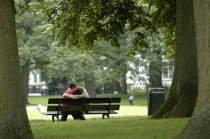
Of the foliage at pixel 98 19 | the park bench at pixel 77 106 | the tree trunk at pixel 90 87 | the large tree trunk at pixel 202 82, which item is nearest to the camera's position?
the large tree trunk at pixel 202 82

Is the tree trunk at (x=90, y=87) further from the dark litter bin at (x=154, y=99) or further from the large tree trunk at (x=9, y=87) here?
the large tree trunk at (x=9, y=87)

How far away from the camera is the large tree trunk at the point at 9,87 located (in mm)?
11086

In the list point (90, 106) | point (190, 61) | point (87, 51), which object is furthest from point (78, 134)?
point (87, 51)

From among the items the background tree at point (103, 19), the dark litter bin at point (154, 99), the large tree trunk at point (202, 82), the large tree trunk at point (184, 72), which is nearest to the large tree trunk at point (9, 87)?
the large tree trunk at point (202, 82)

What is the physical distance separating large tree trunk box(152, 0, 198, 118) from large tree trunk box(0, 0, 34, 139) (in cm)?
517

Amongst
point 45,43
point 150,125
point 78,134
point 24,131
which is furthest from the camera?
point 45,43

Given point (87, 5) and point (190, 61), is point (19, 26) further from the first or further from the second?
point (190, 61)

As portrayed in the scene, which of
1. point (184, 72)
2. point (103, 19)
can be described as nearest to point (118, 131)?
point (184, 72)

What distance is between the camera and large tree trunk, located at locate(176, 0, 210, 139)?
8570 mm

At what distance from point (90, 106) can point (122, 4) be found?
4.05 m

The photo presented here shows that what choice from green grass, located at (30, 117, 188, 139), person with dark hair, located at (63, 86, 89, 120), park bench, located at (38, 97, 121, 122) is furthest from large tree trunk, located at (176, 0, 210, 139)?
person with dark hair, located at (63, 86, 89, 120)

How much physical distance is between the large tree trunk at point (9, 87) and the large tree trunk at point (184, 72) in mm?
5173

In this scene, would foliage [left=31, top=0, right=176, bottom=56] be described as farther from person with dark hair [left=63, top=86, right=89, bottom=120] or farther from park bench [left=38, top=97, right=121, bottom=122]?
park bench [left=38, top=97, right=121, bottom=122]

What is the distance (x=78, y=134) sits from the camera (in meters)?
12.6
